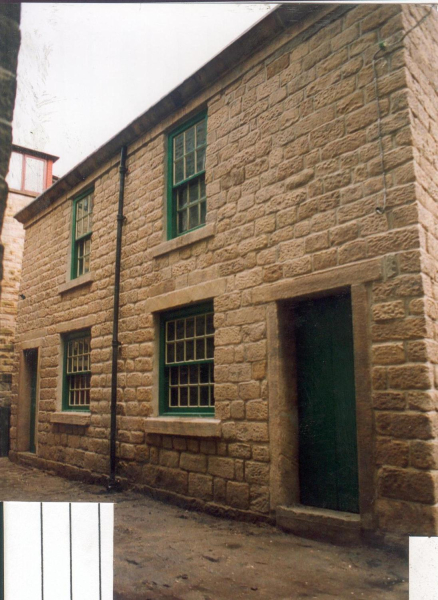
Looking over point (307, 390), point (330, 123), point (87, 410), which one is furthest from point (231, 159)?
point (87, 410)

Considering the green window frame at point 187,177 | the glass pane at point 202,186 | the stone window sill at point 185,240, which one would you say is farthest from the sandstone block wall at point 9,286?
the glass pane at point 202,186

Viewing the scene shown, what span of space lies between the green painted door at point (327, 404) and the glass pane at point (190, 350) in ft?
4.81

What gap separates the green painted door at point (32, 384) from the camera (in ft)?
17.6

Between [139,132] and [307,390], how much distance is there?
422 centimetres

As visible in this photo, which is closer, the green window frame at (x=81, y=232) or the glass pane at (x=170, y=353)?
the glass pane at (x=170, y=353)

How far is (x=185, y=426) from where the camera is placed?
5391 mm

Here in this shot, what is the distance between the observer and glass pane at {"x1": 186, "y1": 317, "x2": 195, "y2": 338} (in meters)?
5.79

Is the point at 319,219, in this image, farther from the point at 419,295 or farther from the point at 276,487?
the point at 276,487

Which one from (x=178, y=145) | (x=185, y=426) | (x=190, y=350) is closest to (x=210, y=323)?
(x=190, y=350)

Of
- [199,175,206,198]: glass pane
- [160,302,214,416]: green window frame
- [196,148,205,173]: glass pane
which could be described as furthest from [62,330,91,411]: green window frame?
[196,148,205,173]: glass pane

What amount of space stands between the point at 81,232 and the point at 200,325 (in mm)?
2429

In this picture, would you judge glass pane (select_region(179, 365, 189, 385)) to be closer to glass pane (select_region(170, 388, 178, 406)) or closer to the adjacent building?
glass pane (select_region(170, 388, 178, 406))

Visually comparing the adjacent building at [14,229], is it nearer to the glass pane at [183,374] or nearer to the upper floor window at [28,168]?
the upper floor window at [28,168]

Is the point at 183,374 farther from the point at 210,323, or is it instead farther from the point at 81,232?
the point at 81,232
